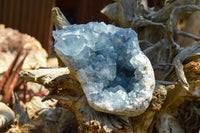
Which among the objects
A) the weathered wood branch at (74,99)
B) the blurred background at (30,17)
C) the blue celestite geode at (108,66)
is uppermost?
the blue celestite geode at (108,66)

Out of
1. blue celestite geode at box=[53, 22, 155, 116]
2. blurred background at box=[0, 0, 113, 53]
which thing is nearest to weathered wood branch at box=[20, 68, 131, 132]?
blue celestite geode at box=[53, 22, 155, 116]

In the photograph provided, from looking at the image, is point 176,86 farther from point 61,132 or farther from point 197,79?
point 61,132

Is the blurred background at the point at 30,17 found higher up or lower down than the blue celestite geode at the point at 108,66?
lower down

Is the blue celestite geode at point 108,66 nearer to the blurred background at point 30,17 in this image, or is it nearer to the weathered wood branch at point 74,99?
the weathered wood branch at point 74,99

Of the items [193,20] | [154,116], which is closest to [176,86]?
[154,116]

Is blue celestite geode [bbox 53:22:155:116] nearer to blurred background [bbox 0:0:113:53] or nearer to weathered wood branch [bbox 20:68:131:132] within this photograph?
weathered wood branch [bbox 20:68:131:132]

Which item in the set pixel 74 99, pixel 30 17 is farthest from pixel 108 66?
pixel 30 17

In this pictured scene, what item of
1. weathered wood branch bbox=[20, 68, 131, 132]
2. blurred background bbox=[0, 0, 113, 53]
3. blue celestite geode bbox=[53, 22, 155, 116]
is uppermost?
blue celestite geode bbox=[53, 22, 155, 116]

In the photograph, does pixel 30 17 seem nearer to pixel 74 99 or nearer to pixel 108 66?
pixel 74 99

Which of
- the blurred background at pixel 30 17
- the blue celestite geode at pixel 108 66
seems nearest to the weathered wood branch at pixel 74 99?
the blue celestite geode at pixel 108 66
